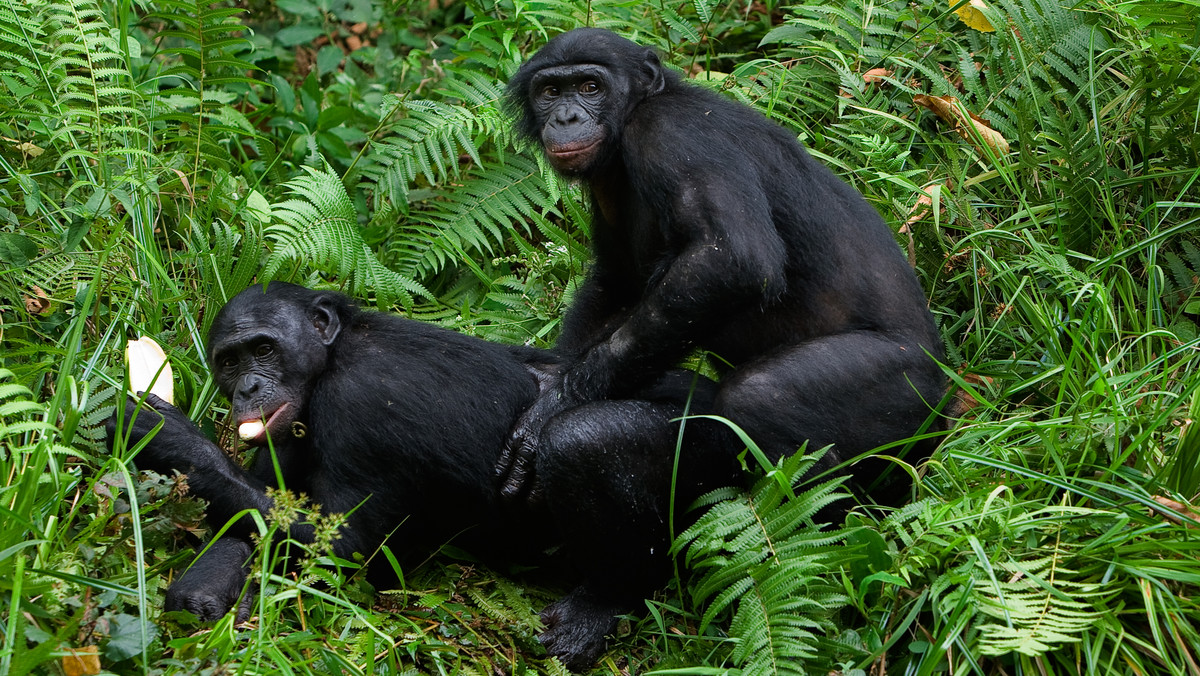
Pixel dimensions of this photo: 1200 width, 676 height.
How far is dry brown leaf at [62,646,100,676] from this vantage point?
3.38 metres

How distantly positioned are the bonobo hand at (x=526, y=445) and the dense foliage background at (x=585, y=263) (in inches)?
18.1

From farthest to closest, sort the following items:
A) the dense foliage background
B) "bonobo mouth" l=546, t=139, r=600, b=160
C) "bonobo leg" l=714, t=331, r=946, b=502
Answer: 1. "bonobo mouth" l=546, t=139, r=600, b=160
2. "bonobo leg" l=714, t=331, r=946, b=502
3. the dense foliage background

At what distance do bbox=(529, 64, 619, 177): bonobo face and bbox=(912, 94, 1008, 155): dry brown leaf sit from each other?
2.18 metres

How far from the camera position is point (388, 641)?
403cm

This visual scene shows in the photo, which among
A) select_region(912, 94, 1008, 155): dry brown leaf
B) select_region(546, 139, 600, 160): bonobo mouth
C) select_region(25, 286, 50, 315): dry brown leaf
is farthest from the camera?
select_region(912, 94, 1008, 155): dry brown leaf

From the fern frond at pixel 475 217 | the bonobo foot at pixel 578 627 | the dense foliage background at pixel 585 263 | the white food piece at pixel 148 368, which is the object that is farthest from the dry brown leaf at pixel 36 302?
A: the bonobo foot at pixel 578 627

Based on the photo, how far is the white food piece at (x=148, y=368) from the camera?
198 inches

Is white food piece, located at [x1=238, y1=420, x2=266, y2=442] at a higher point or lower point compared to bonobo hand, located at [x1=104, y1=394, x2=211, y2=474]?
lower

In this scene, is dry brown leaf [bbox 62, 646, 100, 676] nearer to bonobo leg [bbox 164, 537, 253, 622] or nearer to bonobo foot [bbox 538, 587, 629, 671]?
bonobo leg [bbox 164, 537, 253, 622]

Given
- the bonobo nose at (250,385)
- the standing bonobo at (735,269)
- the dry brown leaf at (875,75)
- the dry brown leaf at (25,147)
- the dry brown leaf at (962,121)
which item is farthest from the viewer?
the dry brown leaf at (875,75)

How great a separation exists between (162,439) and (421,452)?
1104mm

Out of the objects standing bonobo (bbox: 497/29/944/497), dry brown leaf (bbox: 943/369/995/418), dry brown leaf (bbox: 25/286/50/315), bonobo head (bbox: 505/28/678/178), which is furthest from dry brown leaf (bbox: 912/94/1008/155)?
dry brown leaf (bbox: 25/286/50/315)

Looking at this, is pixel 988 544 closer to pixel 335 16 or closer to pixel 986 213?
pixel 986 213

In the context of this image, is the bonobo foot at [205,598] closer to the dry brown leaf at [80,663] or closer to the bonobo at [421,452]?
the bonobo at [421,452]
